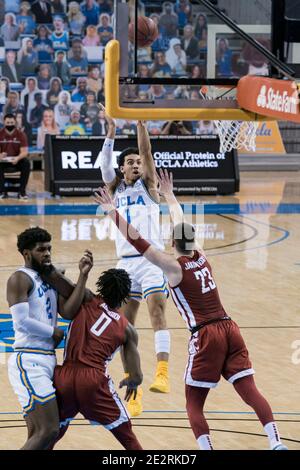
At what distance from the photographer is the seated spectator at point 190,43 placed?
25086mm

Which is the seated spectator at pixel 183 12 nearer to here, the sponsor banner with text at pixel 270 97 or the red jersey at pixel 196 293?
the sponsor banner with text at pixel 270 97

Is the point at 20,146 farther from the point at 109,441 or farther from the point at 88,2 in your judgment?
the point at 109,441

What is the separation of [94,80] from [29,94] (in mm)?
1654

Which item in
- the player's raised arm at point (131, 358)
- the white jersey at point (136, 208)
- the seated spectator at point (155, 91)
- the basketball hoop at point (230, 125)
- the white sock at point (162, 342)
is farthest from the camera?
the seated spectator at point (155, 91)

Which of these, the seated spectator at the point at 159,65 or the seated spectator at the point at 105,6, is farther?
the seated spectator at the point at 105,6

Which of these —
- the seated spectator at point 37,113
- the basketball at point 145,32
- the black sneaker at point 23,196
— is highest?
the basketball at point 145,32

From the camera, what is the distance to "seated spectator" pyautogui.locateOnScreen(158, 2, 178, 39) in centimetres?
2530

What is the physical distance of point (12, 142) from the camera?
19.4 m

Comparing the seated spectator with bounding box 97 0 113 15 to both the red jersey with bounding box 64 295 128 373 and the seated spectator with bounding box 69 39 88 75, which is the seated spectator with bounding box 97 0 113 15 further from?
the red jersey with bounding box 64 295 128 373

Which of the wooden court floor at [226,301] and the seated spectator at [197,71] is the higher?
the seated spectator at [197,71]

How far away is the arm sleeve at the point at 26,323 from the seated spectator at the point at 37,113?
1855 centimetres

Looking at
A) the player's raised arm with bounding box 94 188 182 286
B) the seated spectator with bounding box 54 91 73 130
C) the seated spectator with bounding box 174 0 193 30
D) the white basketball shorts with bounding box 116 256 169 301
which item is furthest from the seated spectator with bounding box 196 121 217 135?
the player's raised arm with bounding box 94 188 182 286

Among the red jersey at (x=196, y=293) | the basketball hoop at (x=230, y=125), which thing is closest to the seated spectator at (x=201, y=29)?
the basketball hoop at (x=230, y=125)

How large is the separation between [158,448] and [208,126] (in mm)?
17802
